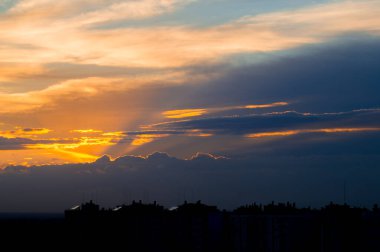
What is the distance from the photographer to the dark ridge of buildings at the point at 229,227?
142000mm

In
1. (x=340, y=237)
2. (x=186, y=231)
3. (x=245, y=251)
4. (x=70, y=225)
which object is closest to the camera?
(x=340, y=237)

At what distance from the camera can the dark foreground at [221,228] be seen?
142m

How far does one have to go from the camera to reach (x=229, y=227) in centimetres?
16688

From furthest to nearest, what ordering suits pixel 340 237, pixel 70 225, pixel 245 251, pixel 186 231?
1. pixel 70 225
2. pixel 186 231
3. pixel 245 251
4. pixel 340 237

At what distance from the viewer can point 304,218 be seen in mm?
149000

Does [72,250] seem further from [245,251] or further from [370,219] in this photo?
[370,219]

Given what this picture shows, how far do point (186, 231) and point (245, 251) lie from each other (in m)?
14.5

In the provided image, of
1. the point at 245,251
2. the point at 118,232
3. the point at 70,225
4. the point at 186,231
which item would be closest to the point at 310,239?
the point at 245,251

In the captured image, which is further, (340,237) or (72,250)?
(72,250)

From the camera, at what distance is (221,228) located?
16788 centimetres

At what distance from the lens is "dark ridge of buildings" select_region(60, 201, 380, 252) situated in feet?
466

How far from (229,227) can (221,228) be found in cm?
176

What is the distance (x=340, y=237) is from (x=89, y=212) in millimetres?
58282

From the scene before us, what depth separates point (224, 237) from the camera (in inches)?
6585
